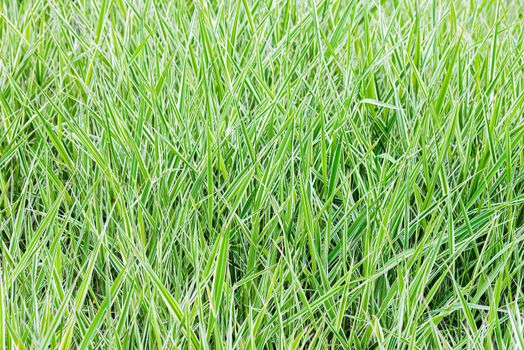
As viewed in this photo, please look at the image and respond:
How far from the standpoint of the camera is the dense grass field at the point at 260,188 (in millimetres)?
1120

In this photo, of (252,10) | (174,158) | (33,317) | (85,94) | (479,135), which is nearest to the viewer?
(33,317)

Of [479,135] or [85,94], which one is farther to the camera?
[85,94]

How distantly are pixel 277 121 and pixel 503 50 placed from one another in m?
0.60

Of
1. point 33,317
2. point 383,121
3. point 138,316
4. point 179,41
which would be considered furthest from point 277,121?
point 33,317

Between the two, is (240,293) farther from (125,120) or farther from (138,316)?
(125,120)

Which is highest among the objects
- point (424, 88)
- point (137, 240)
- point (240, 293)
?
point (424, 88)

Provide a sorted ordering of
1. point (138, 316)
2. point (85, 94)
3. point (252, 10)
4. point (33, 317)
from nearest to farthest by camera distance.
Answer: point (33, 317) → point (138, 316) → point (85, 94) → point (252, 10)

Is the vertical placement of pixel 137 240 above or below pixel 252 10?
below

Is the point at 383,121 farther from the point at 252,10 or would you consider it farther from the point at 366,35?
the point at 252,10

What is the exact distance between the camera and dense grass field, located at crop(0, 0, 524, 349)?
1120mm

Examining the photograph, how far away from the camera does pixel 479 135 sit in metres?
1.44

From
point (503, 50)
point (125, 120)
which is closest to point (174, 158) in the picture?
point (125, 120)

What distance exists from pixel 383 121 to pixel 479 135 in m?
0.18

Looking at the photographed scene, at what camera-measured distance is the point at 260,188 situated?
1278mm
